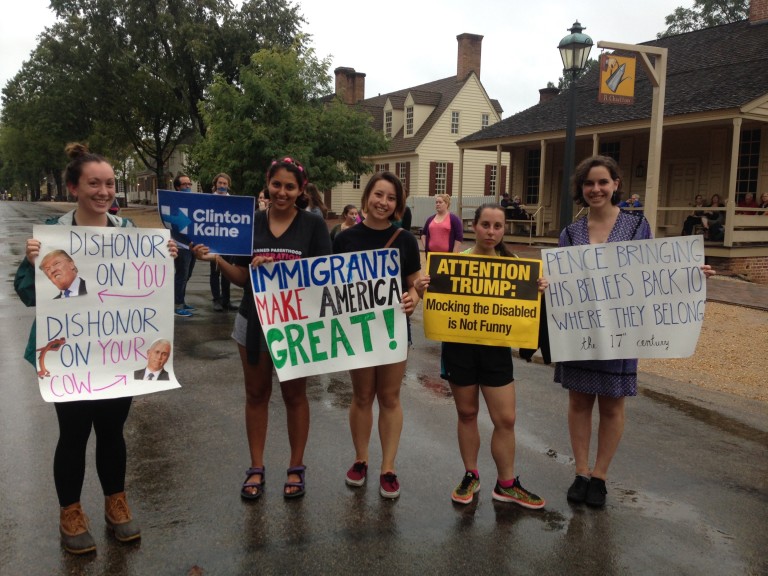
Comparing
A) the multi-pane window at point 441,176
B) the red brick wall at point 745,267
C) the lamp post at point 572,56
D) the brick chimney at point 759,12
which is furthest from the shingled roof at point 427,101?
the lamp post at point 572,56

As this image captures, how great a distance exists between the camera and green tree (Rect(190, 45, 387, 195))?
21797 mm

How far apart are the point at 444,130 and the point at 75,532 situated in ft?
110

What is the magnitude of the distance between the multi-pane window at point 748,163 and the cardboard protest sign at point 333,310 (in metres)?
17.1

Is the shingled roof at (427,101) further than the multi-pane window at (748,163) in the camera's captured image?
Yes

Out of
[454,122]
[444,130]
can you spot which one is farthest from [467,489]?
[454,122]

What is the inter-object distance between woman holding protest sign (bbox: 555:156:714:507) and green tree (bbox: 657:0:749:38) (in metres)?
47.8

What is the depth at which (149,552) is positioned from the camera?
3162 mm

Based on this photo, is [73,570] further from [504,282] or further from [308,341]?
[504,282]

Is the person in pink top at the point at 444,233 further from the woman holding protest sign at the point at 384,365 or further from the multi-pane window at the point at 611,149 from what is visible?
the multi-pane window at the point at 611,149

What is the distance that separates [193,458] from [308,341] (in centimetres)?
129

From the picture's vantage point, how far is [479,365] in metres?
3.71

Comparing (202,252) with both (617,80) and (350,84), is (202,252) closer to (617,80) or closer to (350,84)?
(617,80)

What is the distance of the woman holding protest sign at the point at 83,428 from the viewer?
3162 millimetres

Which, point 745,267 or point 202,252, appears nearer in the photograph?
point 202,252
